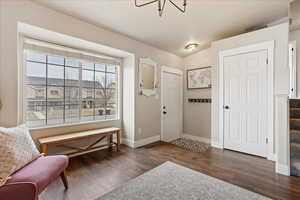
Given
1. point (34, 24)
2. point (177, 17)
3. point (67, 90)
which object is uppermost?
point (177, 17)

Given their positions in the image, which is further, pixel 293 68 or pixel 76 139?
pixel 293 68

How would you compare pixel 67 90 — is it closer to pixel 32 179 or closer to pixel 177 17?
pixel 32 179

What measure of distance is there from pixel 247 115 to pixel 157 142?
83.0 inches

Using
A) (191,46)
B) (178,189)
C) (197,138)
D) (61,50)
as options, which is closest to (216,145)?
(197,138)

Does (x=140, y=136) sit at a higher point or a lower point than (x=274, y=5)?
lower

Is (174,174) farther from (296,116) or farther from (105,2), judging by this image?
(105,2)

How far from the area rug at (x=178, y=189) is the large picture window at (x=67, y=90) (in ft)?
5.91

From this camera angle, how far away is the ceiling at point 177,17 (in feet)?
7.58

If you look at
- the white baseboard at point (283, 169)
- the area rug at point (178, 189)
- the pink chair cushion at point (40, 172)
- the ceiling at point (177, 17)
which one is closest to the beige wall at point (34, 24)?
the ceiling at point (177, 17)

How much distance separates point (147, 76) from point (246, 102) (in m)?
2.22

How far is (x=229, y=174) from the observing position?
2186 mm

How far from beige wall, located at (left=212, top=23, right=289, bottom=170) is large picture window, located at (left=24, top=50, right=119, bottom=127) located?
2.37 meters

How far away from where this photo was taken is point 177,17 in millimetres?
2766

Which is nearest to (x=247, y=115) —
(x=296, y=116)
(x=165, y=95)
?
(x=296, y=116)
